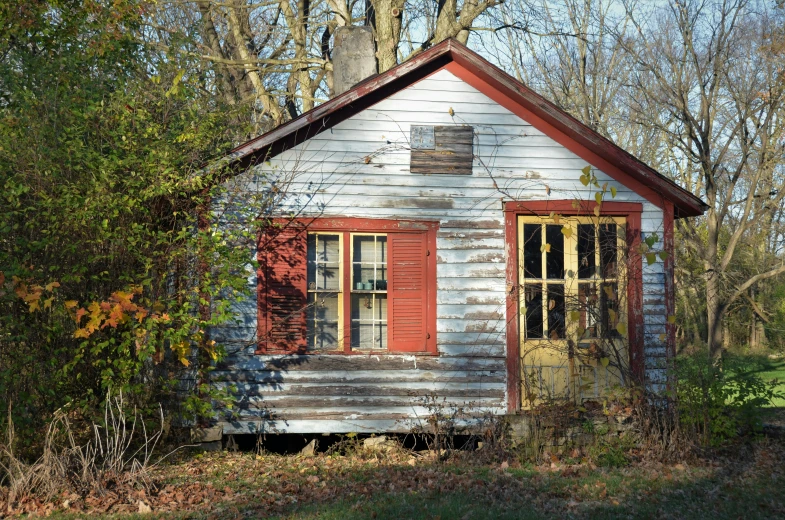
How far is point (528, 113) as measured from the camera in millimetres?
11414

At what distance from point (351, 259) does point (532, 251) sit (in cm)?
257

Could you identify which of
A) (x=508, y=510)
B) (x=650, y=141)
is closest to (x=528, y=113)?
(x=508, y=510)

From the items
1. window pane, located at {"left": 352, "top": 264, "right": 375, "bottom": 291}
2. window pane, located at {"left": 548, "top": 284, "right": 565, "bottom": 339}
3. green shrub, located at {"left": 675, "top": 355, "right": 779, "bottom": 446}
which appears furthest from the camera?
window pane, located at {"left": 548, "top": 284, "right": 565, "bottom": 339}

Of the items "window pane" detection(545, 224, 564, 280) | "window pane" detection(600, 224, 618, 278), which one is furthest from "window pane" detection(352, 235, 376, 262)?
"window pane" detection(600, 224, 618, 278)

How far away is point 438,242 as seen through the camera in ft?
36.9

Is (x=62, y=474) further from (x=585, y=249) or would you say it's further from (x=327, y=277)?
(x=585, y=249)

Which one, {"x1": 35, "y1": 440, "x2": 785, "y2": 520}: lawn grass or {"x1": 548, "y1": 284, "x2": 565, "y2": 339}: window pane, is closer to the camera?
{"x1": 35, "y1": 440, "x2": 785, "y2": 520}: lawn grass

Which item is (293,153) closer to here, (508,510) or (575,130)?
(575,130)

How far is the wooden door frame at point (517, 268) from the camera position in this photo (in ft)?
36.8

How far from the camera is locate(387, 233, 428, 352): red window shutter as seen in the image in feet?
36.4

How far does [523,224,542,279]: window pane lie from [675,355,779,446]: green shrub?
225 centimetres

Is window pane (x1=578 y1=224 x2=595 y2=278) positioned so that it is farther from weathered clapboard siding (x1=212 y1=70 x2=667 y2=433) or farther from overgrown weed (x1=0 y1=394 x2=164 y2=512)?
overgrown weed (x1=0 y1=394 x2=164 y2=512)

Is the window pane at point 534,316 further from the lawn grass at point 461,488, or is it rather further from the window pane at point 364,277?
the window pane at point 364,277

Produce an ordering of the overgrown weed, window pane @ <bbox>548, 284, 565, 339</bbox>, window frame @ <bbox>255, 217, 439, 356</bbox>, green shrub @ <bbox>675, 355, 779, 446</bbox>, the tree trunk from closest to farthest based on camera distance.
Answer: the overgrown weed < green shrub @ <bbox>675, 355, 779, 446</bbox> < window frame @ <bbox>255, 217, 439, 356</bbox> < window pane @ <bbox>548, 284, 565, 339</bbox> < the tree trunk
